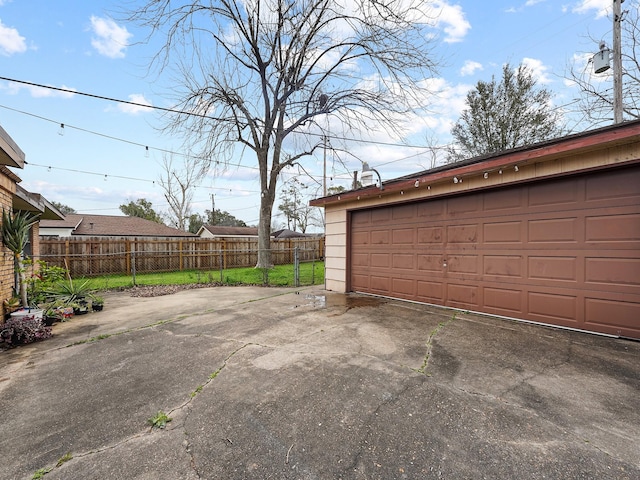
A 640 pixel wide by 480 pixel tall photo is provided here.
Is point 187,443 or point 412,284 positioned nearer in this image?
point 187,443

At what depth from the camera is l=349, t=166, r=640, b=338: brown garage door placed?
11.6 feet

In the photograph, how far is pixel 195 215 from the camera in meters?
37.3

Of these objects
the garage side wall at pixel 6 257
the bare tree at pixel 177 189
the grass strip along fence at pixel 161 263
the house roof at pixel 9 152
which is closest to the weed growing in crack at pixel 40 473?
the house roof at pixel 9 152

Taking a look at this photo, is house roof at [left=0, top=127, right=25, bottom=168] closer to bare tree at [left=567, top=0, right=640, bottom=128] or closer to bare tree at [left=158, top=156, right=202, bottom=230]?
bare tree at [left=567, top=0, right=640, bottom=128]

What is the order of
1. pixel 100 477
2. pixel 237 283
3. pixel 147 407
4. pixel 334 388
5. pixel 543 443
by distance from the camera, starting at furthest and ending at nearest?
pixel 237 283 < pixel 334 388 < pixel 147 407 < pixel 543 443 < pixel 100 477

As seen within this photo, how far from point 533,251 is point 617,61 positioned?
254 inches

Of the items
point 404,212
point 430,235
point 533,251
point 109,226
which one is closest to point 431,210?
point 430,235

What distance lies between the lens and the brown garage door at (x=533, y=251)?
11.6ft

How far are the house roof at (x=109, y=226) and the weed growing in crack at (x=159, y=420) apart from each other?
17.8 metres

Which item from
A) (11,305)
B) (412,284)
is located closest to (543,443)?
(412,284)

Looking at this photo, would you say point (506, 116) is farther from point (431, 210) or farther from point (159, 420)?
point (159, 420)

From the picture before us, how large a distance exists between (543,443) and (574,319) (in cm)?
297

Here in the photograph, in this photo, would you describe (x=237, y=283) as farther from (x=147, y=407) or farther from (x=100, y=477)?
(x=100, y=477)

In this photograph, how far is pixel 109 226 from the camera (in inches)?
699
